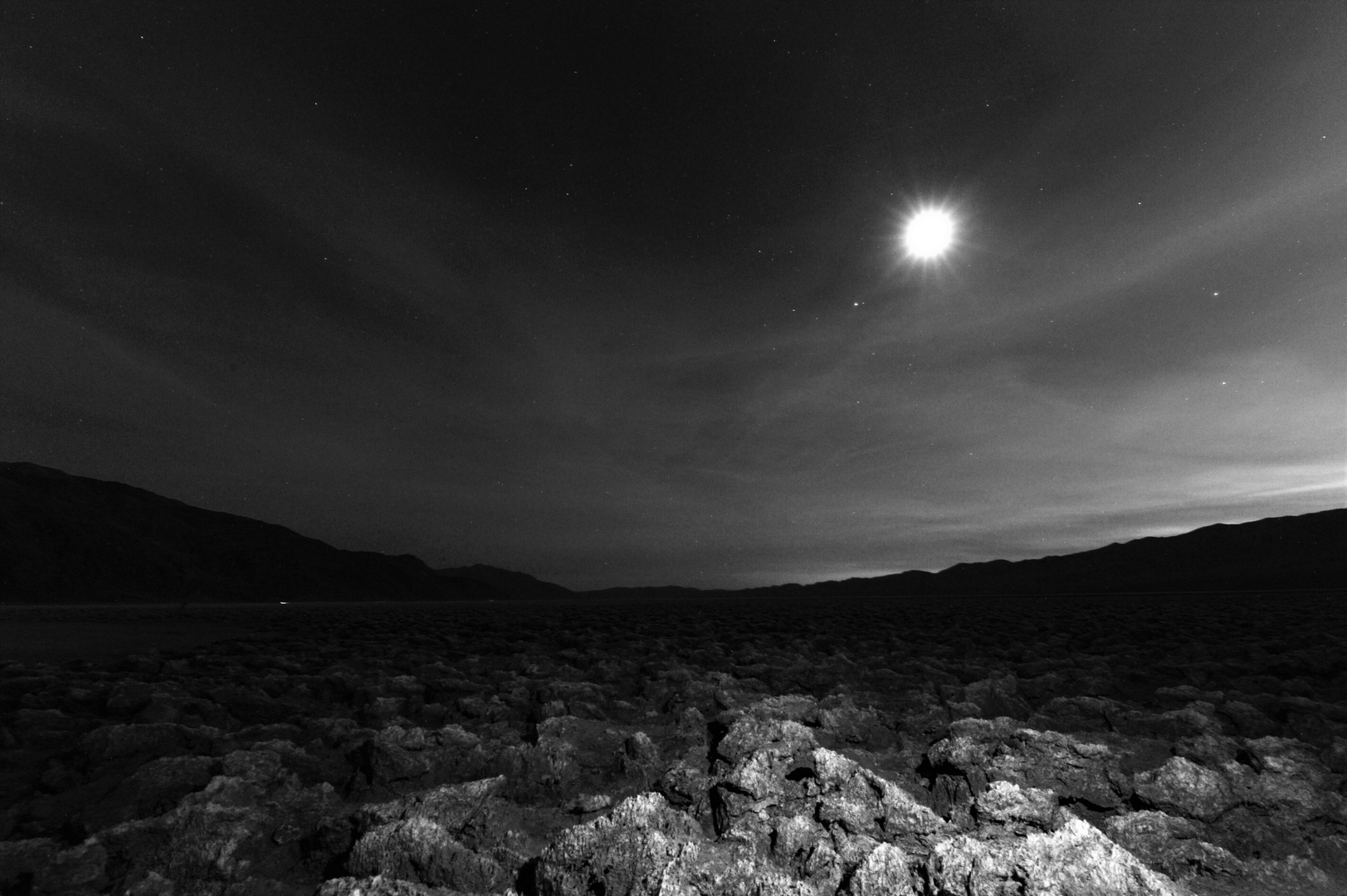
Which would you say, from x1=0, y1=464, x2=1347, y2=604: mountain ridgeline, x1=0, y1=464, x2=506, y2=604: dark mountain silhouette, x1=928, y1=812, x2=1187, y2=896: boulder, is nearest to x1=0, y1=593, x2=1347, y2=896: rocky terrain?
x1=928, y1=812, x2=1187, y2=896: boulder

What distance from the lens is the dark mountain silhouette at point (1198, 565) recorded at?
60875 mm

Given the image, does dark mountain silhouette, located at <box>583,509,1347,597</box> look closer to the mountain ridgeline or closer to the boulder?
the mountain ridgeline

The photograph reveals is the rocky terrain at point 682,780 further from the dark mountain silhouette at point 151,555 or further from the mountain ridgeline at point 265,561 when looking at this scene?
the dark mountain silhouette at point 151,555

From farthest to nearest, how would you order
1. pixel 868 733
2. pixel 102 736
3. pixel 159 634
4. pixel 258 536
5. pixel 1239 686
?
pixel 258 536 → pixel 159 634 → pixel 1239 686 → pixel 868 733 → pixel 102 736

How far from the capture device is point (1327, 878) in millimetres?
3004

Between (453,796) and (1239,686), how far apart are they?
7.37m

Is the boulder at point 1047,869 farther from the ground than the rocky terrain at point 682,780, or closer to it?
farther from the ground

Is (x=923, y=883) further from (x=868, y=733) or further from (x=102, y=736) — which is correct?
(x=102, y=736)

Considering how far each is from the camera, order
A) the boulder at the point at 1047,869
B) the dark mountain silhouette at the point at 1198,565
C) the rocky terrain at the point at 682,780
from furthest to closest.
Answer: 1. the dark mountain silhouette at the point at 1198,565
2. the rocky terrain at the point at 682,780
3. the boulder at the point at 1047,869

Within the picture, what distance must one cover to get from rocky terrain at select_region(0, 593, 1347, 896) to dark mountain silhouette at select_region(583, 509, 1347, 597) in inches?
2394

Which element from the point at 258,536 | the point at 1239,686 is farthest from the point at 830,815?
the point at 258,536

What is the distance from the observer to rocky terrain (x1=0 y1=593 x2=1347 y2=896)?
9.03 ft

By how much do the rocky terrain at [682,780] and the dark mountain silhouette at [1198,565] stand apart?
60812 millimetres

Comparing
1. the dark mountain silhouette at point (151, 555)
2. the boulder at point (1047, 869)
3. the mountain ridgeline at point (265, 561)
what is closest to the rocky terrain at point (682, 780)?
the boulder at point (1047, 869)
